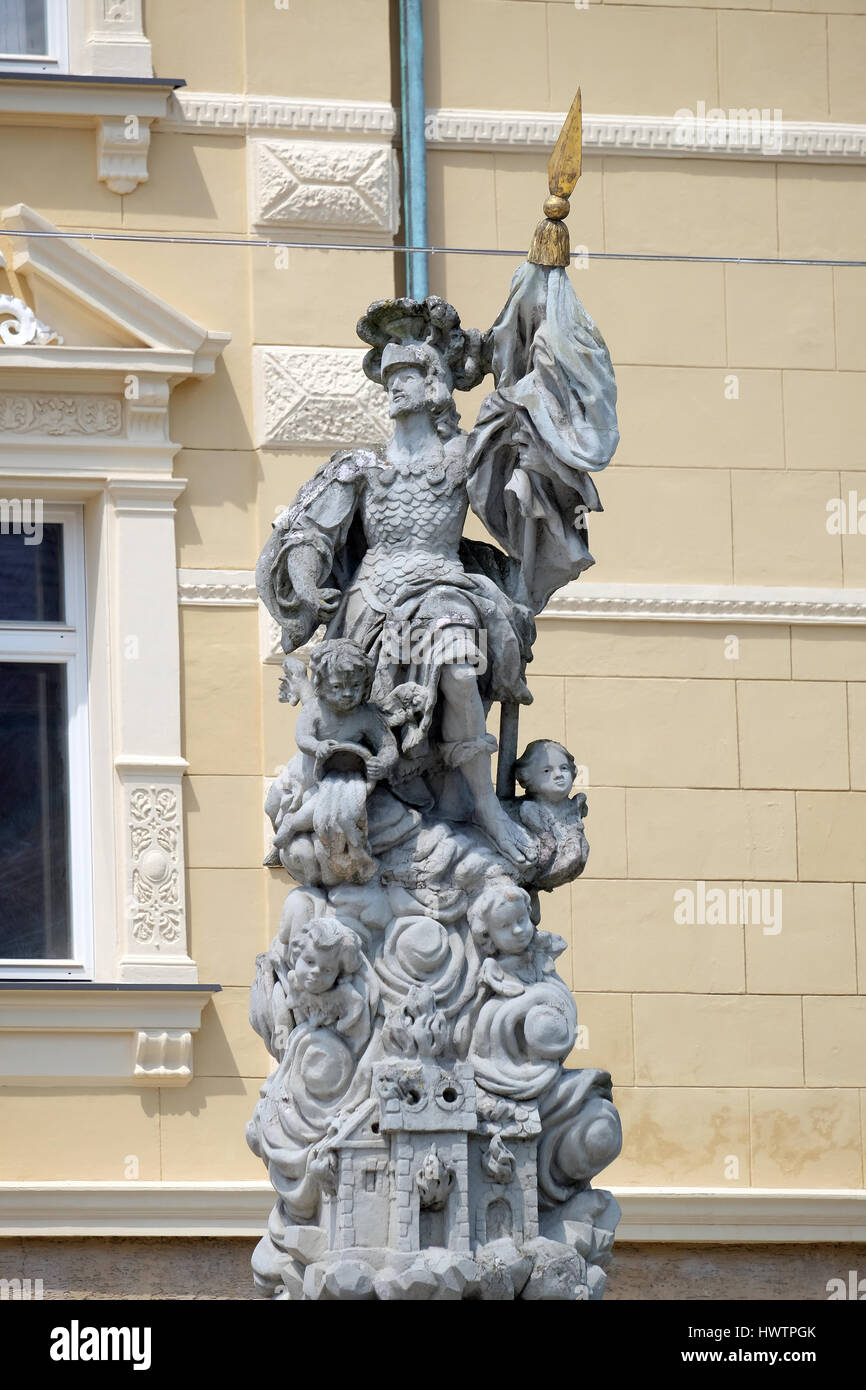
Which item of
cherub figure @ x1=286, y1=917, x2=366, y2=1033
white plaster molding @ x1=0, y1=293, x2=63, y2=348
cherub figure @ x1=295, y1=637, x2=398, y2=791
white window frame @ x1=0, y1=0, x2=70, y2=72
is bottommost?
cherub figure @ x1=286, y1=917, x2=366, y2=1033

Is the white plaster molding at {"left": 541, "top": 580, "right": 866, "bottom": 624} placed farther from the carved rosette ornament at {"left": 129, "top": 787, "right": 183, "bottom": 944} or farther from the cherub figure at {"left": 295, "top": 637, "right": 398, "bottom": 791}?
the cherub figure at {"left": 295, "top": 637, "right": 398, "bottom": 791}

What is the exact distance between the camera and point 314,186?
42.8 feet

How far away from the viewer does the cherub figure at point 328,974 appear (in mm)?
8633

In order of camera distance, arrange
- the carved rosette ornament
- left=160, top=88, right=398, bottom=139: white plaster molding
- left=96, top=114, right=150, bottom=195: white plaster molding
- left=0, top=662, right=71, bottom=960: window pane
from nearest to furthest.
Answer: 1. the carved rosette ornament
2. left=0, top=662, right=71, bottom=960: window pane
3. left=96, top=114, right=150, bottom=195: white plaster molding
4. left=160, top=88, right=398, bottom=139: white plaster molding

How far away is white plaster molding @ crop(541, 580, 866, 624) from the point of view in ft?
42.8

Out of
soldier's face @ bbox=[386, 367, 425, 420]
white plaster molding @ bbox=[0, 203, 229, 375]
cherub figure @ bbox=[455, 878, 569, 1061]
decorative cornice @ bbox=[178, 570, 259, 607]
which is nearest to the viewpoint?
cherub figure @ bbox=[455, 878, 569, 1061]

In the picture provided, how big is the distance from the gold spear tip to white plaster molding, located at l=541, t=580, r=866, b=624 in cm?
386

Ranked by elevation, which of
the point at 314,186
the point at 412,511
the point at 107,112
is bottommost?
the point at 412,511

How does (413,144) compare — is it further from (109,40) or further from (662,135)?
(109,40)

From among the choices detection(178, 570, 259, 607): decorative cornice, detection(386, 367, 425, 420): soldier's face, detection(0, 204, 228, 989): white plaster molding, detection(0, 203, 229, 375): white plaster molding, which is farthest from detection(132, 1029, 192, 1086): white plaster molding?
detection(386, 367, 425, 420): soldier's face

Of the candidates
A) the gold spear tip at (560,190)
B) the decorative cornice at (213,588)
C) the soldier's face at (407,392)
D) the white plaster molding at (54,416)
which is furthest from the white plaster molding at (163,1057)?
the gold spear tip at (560,190)

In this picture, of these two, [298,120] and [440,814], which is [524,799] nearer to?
[440,814]

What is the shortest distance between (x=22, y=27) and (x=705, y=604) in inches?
141

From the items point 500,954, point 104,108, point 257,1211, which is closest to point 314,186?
point 104,108
